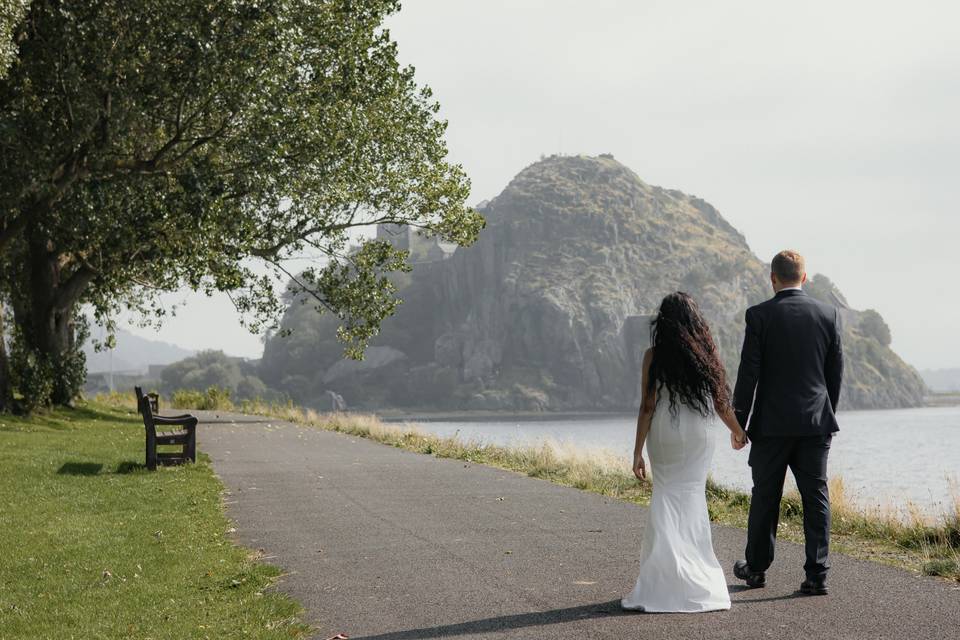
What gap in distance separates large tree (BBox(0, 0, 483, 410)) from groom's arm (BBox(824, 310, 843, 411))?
15915 mm

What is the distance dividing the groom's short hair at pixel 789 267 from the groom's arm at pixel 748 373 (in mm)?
321

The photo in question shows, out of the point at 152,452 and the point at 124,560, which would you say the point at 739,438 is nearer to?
the point at 124,560

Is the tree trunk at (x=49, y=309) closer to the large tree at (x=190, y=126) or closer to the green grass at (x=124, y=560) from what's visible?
the large tree at (x=190, y=126)

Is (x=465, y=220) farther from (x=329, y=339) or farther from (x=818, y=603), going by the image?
(x=329, y=339)

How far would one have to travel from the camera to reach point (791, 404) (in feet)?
22.0

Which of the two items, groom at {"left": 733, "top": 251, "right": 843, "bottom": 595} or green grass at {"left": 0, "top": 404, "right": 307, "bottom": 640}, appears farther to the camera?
groom at {"left": 733, "top": 251, "right": 843, "bottom": 595}

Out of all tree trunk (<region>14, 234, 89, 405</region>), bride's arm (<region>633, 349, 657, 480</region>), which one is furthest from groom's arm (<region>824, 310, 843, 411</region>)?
tree trunk (<region>14, 234, 89, 405</region>)

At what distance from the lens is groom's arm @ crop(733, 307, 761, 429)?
6719mm

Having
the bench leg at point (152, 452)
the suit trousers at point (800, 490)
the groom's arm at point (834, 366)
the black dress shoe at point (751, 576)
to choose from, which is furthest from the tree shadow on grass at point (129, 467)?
the groom's arm at point (834, 366)

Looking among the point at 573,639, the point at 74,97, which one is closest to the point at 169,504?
the point at 573,639

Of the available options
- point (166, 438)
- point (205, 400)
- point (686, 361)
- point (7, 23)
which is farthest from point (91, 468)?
point (205, 400)

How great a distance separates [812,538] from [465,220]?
2202 cm

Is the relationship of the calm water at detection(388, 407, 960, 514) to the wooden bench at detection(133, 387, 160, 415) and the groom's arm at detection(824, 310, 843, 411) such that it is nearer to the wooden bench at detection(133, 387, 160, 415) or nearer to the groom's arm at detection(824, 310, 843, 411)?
the groom's arm at detection(824, 310, 843, 411)

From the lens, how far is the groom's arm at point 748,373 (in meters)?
6.72
